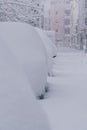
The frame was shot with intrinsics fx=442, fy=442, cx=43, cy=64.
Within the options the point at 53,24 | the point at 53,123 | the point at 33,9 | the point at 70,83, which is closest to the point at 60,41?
the point at 53,24

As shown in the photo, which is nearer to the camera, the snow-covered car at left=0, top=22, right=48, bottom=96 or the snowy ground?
the snowy ground

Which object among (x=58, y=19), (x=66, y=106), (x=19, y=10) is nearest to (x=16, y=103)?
(x=66, y=106)

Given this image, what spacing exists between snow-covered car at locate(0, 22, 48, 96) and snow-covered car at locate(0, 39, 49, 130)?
452 centimetres

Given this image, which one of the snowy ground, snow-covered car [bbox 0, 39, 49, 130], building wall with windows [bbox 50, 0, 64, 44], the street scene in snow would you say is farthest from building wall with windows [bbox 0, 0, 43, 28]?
building wall with windows [bbox 50, 0, 64, 44]

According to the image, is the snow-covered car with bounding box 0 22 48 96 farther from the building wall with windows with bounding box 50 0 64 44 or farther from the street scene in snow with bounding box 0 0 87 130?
the building wall with windows with bounding box 50 0 64 44

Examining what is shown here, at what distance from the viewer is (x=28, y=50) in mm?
8414

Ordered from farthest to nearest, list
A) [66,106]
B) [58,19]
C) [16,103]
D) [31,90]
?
[58,19]
[66,106]
[31,90]
[16,103]

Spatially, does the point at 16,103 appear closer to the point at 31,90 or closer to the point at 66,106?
the point at 31,90

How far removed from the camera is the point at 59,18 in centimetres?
10394

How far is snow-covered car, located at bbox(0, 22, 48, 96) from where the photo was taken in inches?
311

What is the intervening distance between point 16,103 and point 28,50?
5.78m

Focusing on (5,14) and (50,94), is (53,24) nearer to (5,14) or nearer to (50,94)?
(5,14)

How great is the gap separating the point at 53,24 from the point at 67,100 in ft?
318

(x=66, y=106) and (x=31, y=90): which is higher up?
(x=31, y=90)
